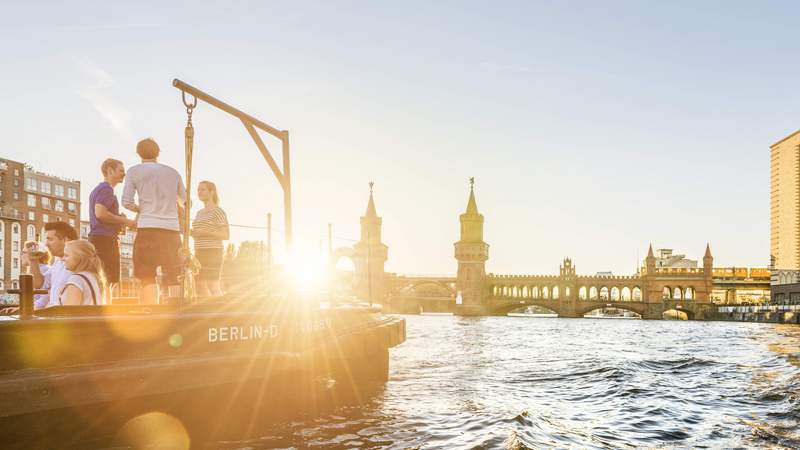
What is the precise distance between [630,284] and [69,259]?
11819 cm

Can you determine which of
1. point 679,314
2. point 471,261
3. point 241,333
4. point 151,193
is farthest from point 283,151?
point 679,314

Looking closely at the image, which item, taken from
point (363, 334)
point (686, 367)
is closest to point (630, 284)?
point (686, 367)

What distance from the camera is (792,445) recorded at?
6.52m

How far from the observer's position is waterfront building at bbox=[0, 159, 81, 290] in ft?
229

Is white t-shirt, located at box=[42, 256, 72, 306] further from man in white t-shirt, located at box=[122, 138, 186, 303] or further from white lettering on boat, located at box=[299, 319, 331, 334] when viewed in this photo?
white lettering on boat, located at box=[299, 319, 331, 334]

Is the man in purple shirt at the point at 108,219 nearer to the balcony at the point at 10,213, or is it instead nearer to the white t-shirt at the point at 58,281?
the white t-shirt at the point at 58,281

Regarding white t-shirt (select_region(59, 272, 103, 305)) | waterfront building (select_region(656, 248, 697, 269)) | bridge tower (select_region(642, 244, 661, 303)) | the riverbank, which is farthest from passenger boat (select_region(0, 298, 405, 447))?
waterfront building (select_region(656, 248, 697, 269))

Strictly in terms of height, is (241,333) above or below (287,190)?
below

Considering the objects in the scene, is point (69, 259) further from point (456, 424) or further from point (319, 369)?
point (456, 424)

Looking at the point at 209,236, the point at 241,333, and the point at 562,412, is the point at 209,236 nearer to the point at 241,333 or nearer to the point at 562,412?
the point at 241,333

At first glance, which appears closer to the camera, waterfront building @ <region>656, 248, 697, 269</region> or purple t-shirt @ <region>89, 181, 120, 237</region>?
purple t-shirt @ <region>89, 181, 120, 237</region>

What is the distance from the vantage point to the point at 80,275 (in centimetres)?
550

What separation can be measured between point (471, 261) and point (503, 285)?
7.61 metres

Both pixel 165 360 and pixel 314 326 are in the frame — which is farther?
pixel 314 326
